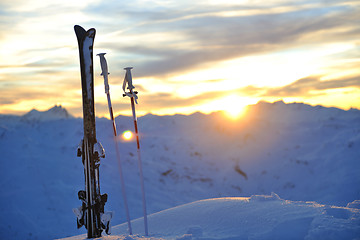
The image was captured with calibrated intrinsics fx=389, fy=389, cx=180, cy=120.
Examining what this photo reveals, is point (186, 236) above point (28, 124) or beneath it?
beneath

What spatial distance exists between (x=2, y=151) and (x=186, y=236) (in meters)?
15.6

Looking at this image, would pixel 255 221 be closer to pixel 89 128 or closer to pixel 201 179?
pixel 89 128

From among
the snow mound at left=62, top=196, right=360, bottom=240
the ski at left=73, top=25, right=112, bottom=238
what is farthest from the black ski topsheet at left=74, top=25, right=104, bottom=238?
the snow mound at left=62, top=196, right=360, bottom=240

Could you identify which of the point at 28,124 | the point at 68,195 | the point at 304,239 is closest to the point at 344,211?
the point at 304,239

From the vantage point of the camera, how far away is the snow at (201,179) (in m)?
7.99

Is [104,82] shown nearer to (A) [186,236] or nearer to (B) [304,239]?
(A) [186,236]

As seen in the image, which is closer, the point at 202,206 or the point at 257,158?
the point at 202,206

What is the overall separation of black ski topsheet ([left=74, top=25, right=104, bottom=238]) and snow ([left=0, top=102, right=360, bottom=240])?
72cm

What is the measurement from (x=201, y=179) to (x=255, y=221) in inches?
699

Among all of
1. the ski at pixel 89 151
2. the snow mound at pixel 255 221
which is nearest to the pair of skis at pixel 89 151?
the ski at pixel 89 151

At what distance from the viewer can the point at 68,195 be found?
57.9ft

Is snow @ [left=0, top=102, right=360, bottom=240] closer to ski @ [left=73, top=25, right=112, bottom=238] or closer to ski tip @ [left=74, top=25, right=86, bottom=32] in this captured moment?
ski @ [left=73, top=25, right=112, bottom=238]

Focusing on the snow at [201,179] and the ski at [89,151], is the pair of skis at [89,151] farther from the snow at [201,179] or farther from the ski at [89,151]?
the snow at [201,179]

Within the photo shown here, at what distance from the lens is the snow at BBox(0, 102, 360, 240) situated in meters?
7.99
